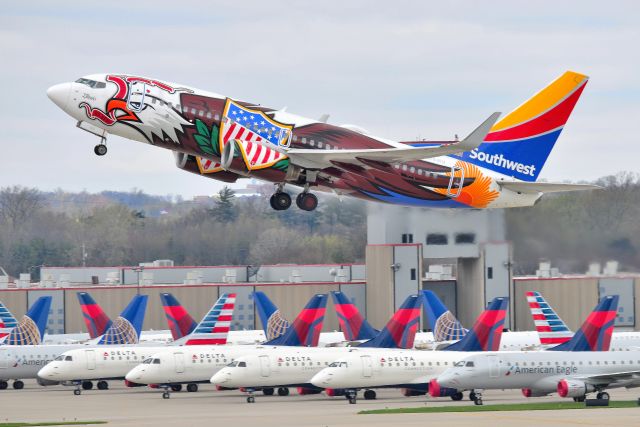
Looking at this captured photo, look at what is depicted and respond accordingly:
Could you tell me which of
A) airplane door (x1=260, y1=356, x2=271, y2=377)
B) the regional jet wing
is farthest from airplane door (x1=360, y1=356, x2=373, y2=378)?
the regional jet wing

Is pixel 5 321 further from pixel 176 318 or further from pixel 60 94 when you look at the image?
pixel 60 94

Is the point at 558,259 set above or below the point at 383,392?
above

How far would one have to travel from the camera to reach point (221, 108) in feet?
176

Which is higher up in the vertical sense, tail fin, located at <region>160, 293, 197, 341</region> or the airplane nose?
the airplane nose

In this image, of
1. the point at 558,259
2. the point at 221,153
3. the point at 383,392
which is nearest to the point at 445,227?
the point at 558,259

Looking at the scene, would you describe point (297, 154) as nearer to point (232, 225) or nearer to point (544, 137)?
point (544, 137)

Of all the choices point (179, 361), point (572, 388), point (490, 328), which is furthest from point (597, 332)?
point (179, 361)

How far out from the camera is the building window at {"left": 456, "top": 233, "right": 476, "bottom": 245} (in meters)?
69.9

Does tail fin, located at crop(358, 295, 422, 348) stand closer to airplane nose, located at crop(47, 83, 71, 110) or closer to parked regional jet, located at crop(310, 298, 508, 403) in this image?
parked regional jet, located at crop(310, 298, 508, 403)

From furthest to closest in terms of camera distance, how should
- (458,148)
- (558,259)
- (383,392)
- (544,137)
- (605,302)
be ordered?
(383,392) → (605,302) → (558,259) → (544,137) → (458,148)

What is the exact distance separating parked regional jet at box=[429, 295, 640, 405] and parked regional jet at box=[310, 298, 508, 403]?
287 centimetres

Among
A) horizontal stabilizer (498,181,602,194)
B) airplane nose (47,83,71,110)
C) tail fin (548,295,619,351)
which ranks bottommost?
tail fin (548,295,619,351)

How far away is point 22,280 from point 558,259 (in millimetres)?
55905

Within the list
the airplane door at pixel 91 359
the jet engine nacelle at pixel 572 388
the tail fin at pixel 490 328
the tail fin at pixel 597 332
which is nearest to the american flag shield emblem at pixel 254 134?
the jet engine nacelle at pixel 572 388
